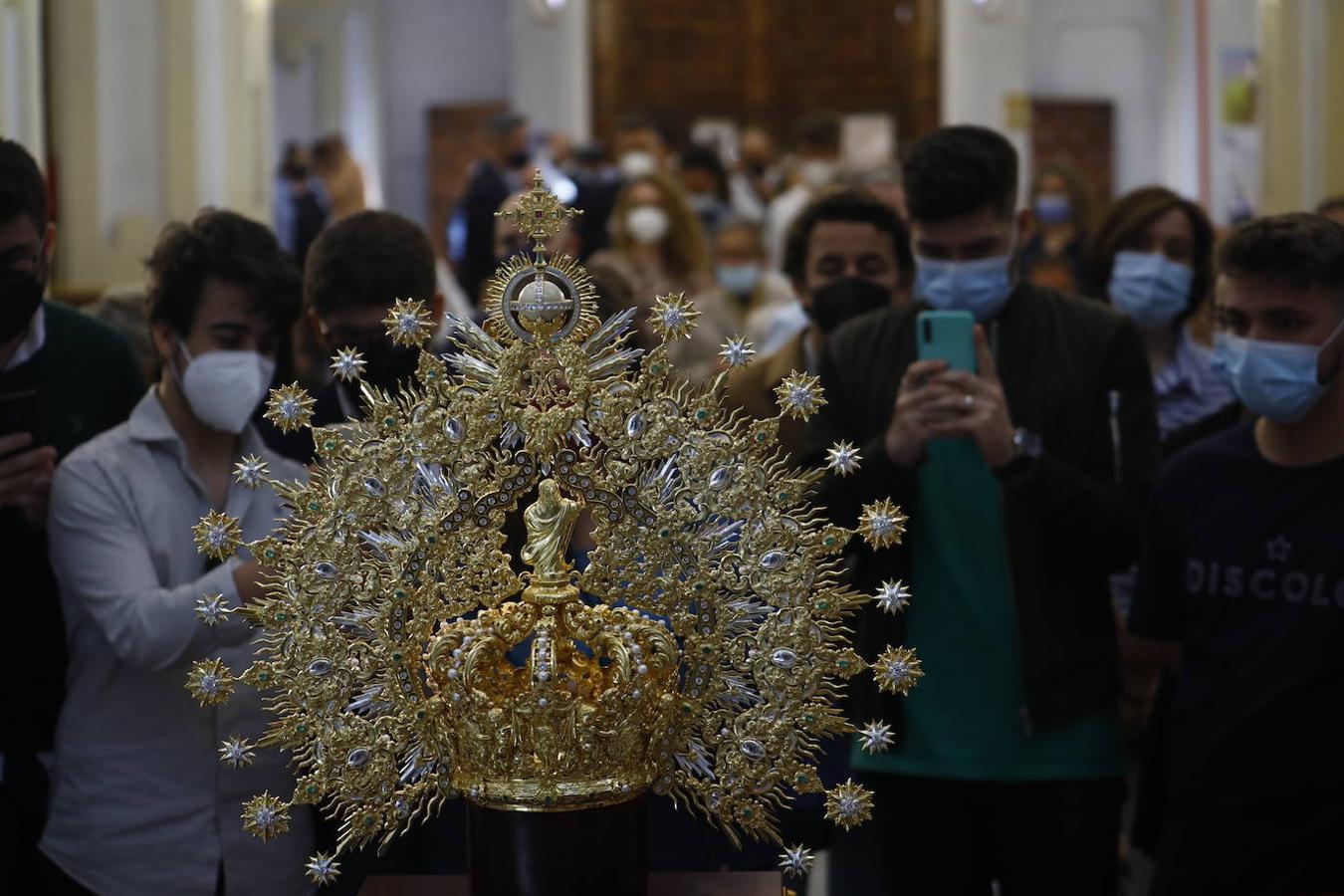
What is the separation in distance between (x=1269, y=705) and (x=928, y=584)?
1.97ft

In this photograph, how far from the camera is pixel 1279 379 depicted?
3182 millimetres

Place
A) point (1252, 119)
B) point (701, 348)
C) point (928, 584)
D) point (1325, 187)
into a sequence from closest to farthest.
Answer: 1. point (928, 584)
2. point (701, 348)
3. point (1325, 187)
4. point (1252, 119)

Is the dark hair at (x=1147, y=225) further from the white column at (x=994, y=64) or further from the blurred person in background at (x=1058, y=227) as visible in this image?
Answer: the white column at (x=994, y=64)

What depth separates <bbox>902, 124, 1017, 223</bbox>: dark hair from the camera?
334cm

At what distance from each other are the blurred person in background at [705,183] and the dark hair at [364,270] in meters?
6.50

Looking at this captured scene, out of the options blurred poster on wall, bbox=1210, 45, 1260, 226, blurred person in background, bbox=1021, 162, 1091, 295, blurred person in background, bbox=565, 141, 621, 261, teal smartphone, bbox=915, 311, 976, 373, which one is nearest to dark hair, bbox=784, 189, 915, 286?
teal smartphone, bbox=915, 311, 976, 373

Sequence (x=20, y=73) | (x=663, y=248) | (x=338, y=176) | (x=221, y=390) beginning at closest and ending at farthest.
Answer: (x=221, y=390), (x=20, y=73), (x=663, y=248), (x=338, y=176)

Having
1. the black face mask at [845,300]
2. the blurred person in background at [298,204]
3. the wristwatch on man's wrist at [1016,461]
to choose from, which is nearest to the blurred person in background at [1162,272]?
the black face mask at [845,300]

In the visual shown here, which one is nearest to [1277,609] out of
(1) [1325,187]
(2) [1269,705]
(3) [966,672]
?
(2) [1269,705]

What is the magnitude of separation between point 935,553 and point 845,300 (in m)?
0.82

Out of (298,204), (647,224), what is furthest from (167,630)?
(298,204)

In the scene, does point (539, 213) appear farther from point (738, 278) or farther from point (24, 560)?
point (738, 278)

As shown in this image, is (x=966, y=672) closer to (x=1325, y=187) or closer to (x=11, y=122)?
(x=11, y=122)

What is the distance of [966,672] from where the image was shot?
3295 mm
